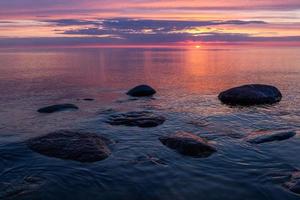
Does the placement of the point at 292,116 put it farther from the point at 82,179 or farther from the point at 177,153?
the point at 82,179

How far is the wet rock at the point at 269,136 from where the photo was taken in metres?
20.2

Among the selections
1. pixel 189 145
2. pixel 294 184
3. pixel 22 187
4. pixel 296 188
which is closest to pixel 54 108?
pixel 189 145

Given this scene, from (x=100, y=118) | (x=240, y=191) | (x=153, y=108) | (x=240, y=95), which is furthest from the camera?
(x=240, y=95)

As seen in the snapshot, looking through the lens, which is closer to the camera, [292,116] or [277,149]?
[277,149]

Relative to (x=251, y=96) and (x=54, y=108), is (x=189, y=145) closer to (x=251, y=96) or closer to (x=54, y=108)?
(x=54, y=108)

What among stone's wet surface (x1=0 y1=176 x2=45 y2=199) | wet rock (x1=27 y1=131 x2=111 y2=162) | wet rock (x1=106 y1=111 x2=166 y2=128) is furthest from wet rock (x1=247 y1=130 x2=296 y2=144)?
stone's wet surface (x1=0 y1=176 x2=45 y2=199)

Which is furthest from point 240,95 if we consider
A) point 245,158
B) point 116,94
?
point 245,158

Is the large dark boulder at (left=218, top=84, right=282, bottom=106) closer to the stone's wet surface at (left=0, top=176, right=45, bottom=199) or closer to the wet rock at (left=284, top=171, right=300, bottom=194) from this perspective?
the wet rock at (left=284, top=171, right=300, bottom=194)

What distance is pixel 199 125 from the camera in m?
24.4

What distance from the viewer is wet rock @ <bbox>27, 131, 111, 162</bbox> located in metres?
17.3

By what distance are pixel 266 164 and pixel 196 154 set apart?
122 inches

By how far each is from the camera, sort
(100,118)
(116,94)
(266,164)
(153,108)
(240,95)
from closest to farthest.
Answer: (266,164) < (100,118) < (153,108) < (240,95) < (116,94)

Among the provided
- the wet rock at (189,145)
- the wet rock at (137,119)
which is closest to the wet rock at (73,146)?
the wet rock at (189,145)

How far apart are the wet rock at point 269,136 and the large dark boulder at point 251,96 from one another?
10502mm
